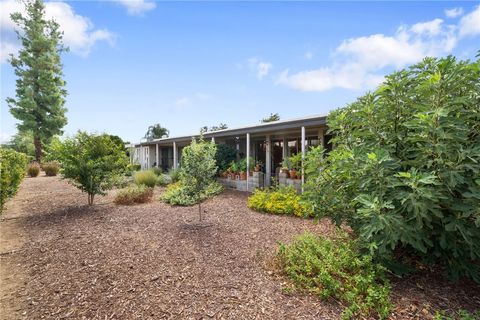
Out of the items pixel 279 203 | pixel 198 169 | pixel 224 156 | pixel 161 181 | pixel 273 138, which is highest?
pixel 273 138

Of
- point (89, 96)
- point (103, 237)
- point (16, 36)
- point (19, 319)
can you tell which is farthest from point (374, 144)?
point (16, 36)

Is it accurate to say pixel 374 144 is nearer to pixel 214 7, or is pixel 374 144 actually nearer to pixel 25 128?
pixel 214 7

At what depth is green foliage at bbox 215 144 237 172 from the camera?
13.2 meters

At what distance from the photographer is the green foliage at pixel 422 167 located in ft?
9.03

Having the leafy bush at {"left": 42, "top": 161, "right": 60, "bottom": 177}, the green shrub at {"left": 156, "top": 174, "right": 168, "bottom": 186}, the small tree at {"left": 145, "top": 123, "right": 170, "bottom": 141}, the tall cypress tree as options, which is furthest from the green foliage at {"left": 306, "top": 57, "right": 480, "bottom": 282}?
the small tree at {"left": 145, "top": 123, "right": 170, "bottom": 141}

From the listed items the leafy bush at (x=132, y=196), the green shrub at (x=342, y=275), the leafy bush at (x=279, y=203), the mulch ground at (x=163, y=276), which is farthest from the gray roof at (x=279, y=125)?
the green shrub at (x=342, y=275)

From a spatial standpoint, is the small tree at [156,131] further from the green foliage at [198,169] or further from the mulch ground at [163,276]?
the green foliage at [198,169]

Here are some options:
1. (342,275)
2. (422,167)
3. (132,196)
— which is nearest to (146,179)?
(132,196)

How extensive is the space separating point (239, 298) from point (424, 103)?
3.37 m

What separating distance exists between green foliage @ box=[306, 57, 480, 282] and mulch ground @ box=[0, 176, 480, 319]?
0.70 metres

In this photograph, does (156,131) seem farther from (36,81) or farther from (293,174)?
(293,174)

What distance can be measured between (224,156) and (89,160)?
678cm

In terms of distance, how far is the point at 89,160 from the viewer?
7637 millimetres

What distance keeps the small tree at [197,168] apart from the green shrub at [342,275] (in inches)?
117
